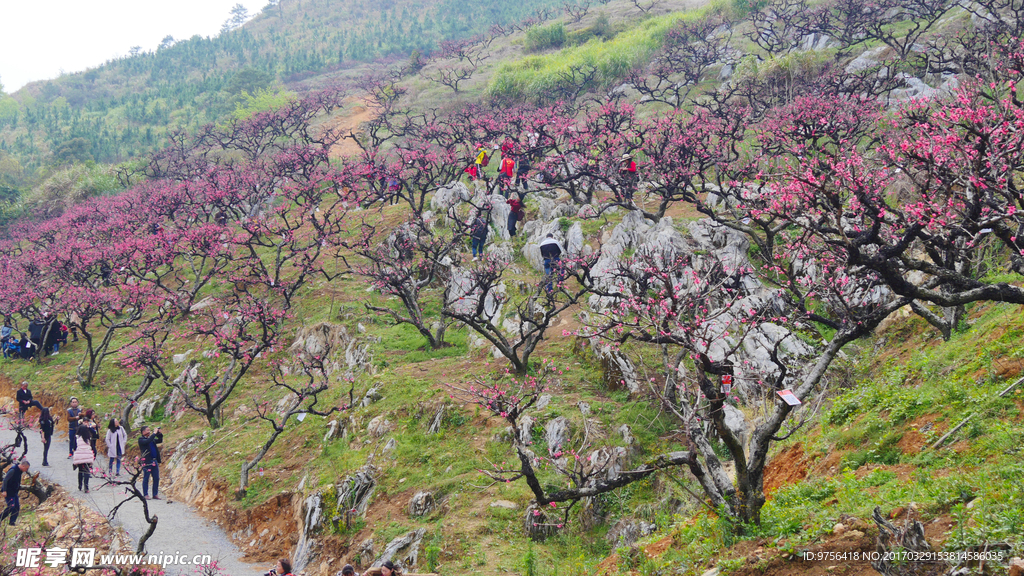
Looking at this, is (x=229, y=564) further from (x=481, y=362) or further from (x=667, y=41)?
(x=667, y=41)

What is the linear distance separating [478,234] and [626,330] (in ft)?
54.3

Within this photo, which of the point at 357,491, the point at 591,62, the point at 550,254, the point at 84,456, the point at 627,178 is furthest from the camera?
the point at 591,62

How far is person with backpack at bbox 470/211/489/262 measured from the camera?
84.2ft

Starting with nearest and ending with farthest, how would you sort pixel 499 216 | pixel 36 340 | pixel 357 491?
1. pixel 357 491
2. pixel 36 340
3. pixel 499 216

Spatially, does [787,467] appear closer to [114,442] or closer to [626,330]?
[626,330]

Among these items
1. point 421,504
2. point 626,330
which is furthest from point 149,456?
point 626,330

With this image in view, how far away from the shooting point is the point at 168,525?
578 inches

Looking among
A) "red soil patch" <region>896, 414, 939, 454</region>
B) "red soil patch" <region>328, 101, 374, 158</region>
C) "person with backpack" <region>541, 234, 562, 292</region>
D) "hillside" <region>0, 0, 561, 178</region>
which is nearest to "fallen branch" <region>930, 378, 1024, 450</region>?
"red soil patch" <region>896, 414, 939, 454</region>

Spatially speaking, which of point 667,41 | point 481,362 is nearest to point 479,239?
point 481,362

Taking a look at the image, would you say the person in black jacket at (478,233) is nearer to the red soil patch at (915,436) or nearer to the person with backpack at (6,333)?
the red soil patch at (915,436)

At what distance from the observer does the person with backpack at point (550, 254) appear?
2062 centimetres

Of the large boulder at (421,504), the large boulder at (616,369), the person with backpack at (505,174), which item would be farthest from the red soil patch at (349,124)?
the large boulder at (421,504)

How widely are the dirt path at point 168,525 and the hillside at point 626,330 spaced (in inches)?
22.7

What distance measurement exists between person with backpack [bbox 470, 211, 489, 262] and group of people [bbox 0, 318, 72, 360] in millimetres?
19256
